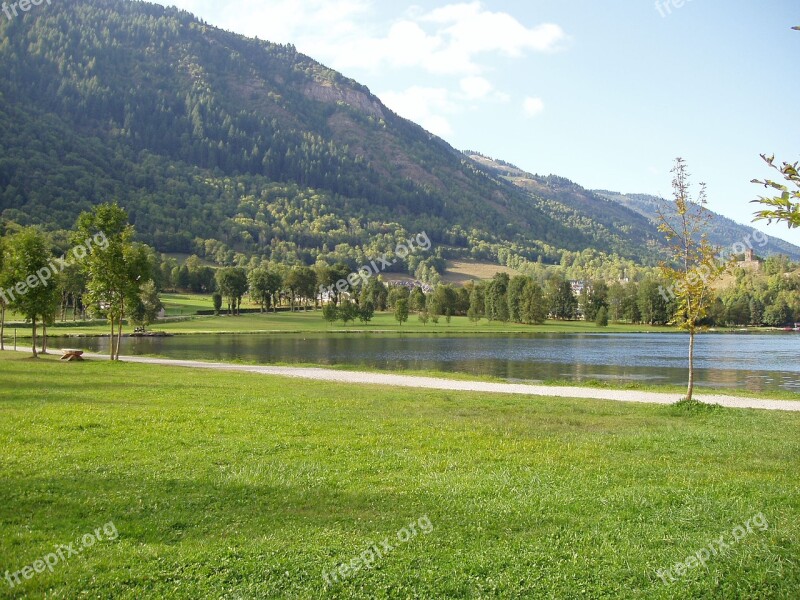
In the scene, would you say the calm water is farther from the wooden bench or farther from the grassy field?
the grassy field

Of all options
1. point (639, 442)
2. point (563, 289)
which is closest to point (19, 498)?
point (639, 442)

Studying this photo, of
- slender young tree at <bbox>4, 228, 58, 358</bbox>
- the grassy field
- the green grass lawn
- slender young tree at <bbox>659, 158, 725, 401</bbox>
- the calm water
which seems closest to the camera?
the green grass lawn

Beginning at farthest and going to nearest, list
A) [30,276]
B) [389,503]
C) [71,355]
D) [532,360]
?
[532,360] < [71,355] < [30,276] < [389,503]

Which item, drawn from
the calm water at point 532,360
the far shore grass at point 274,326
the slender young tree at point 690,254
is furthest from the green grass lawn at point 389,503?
the far shore grass at point 274,326

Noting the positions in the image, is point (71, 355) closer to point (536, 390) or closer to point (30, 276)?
point (30, 276)

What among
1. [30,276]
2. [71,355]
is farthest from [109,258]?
[71,355]

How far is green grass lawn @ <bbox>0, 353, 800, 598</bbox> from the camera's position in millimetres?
6719

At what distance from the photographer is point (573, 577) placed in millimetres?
6805

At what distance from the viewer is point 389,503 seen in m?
8.97

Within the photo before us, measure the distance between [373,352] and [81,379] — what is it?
135 ft

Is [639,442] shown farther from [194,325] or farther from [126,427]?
[194,325]

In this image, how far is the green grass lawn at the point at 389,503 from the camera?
6.72m

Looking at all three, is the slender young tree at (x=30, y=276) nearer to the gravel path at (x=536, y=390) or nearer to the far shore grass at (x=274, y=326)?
the gravel path at (x=536, y=390)

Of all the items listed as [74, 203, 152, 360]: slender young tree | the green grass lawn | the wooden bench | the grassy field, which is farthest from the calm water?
the green grass lawn
